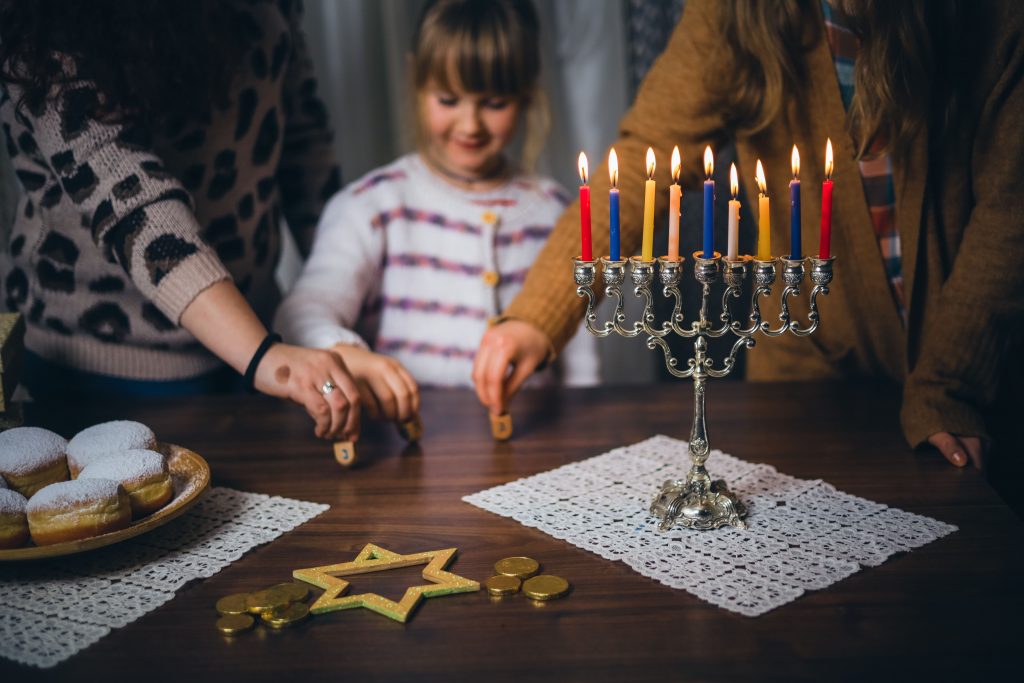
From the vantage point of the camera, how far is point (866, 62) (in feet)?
4.14

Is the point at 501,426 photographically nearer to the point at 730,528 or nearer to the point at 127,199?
the point at 730,528

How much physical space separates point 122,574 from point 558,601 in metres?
0.45

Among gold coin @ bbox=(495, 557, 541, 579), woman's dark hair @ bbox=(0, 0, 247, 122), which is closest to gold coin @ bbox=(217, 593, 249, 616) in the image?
gold coin @ bbox=(495, 557, 541, 579)

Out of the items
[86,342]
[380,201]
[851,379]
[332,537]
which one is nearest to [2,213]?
[86,342]

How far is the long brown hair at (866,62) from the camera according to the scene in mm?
1240

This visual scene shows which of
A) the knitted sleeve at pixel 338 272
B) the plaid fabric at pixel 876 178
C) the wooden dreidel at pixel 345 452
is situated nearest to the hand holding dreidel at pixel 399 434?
the wooden dreidel at pixel 345 452

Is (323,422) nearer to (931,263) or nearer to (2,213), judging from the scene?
(931,263)

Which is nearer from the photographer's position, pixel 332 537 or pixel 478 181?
pixel 332 537

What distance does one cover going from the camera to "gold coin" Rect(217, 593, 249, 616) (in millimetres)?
813

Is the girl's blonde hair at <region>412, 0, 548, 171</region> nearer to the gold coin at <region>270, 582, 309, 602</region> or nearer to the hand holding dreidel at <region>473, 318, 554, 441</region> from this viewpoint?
the hand holding dreidel at <region>473, 318, 554, 441</region>

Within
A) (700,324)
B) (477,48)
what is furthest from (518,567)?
(477,48)

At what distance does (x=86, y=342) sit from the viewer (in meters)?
1.60

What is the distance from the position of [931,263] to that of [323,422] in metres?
0.97

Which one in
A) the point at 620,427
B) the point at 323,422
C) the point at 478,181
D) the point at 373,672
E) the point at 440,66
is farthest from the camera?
the point at 478,181
